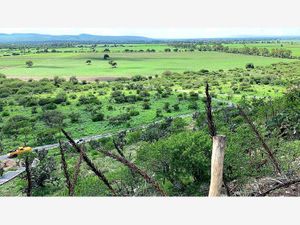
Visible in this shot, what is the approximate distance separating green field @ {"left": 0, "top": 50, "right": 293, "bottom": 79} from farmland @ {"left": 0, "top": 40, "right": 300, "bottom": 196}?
29 mm

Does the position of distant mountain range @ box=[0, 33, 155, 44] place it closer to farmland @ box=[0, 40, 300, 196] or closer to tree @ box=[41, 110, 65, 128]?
farmland @ box=[0, 40, 300, 196]

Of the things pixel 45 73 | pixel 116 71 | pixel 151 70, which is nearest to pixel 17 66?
pixel 45 73

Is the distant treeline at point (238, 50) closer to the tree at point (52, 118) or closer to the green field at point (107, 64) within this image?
the green field at point (107, 64)

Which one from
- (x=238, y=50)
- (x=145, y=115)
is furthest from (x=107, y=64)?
(x=145, y=115)

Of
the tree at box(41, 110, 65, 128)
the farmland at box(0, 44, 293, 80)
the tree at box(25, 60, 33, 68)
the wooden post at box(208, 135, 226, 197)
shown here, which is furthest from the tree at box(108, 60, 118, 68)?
the wooden post at box(208, 135, 226, 197)

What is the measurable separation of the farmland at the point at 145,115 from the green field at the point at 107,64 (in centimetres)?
3

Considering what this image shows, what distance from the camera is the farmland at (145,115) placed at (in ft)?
23.4

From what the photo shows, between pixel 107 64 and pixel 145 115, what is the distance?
30.7ft

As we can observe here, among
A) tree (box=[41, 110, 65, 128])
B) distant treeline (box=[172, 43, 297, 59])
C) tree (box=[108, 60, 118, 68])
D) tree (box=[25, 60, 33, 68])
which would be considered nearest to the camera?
tree (box=[25, 60, 33, 68])

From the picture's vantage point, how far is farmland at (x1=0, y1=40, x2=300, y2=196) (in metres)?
7.12

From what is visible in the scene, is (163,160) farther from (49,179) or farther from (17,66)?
(49,179)

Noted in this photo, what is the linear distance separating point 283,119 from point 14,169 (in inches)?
319

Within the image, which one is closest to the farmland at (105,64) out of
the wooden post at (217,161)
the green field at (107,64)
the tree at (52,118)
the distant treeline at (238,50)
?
the green field at (107,64)

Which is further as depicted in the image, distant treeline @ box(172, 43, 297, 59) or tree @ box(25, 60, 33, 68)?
distant treeline @ box(172, 43, 297, 59)
